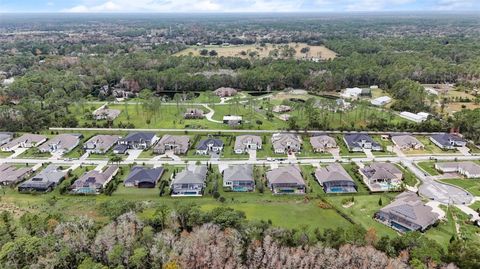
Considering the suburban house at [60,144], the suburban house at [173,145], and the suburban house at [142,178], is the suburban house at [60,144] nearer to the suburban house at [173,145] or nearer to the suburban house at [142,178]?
the suburban house at [173,145]

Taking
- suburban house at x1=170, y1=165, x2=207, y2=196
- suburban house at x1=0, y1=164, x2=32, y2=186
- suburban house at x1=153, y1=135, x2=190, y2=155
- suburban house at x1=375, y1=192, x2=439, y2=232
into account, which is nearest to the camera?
suburban house at x1=375, y1=192, x2=439, y2=232

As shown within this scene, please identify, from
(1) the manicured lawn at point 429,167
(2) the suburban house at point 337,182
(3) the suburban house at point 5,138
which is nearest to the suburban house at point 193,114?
(3) the suburban house at point 5,138

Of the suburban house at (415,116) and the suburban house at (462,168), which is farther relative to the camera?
the suburban house at (415,116)

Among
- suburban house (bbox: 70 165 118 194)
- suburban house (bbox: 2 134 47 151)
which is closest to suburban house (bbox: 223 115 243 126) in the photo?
suburban house (bbox: 70 165 118 194)

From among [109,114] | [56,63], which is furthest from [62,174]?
[56,63]

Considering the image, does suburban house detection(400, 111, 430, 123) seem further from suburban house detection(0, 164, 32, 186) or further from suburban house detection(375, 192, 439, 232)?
suburban house detection(0, 164, 32, 186)

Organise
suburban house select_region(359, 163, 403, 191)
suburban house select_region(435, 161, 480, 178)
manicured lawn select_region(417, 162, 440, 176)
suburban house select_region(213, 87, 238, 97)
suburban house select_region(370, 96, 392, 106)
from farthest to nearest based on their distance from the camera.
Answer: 1. suburban house select_region(213, 87, 238, 97)
2. suburban house select_region(370, 96, 392, 106)
3. manicured lawn select_region(417, 162, 440, 176)
4. suburban house select_region(435, 161, 480, 178)
5. suburban house select_region(359, 163, 403, 191)
